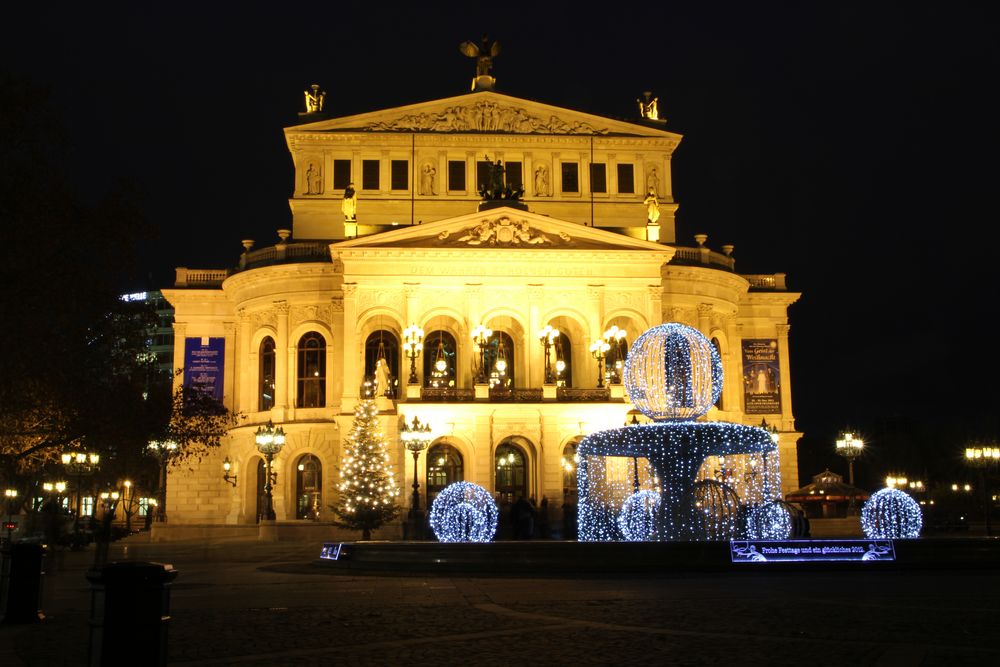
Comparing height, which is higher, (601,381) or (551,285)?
(551,285)

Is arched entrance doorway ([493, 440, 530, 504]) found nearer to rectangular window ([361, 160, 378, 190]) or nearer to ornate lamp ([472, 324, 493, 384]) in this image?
ornate lamp ([472, 324, 493, 384])

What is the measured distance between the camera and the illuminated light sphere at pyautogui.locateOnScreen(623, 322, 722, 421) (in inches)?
973

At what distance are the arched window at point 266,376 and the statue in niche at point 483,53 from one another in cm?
1773

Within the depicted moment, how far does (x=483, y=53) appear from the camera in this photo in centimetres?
6012

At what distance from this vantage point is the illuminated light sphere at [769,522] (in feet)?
82.3

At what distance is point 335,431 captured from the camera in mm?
52469

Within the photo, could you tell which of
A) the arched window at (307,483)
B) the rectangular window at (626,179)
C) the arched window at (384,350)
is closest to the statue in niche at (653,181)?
the rectangular window at (626,179)

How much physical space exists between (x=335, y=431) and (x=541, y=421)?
1062 cm

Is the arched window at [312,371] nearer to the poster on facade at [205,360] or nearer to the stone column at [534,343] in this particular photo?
the poster on facade at [205,360]

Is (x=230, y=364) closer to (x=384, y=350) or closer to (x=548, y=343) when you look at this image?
(x=384, y=350)

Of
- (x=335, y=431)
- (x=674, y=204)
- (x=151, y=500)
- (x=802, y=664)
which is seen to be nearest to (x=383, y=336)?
(x=335, y=431)

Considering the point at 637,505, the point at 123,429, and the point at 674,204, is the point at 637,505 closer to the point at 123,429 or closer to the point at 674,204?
the point at 123,429

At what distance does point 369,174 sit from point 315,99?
535 cm

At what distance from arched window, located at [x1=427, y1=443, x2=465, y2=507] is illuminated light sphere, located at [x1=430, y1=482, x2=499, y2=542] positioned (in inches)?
844
